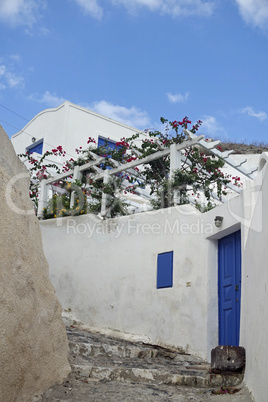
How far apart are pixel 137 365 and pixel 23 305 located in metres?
Result: 3.09

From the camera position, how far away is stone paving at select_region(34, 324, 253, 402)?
210 inches

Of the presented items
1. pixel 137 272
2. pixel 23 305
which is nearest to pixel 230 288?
pixel 137 272

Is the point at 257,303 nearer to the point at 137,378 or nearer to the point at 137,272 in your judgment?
the point at 137,378

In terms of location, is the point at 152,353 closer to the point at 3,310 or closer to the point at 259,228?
the point at 259,228

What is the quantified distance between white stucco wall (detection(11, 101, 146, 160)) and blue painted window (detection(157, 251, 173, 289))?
31.4ft

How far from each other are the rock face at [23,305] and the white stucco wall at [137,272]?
3821 mm

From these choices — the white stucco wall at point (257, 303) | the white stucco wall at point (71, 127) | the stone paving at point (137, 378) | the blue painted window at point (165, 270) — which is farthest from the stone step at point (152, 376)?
the white stucco wall at point (71, 127)

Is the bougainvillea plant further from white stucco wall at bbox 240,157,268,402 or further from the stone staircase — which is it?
white stucco wall at bbox 240,157,268,402

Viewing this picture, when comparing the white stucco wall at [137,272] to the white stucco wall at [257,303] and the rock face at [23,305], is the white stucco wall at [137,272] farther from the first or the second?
the rock face at [23,305]

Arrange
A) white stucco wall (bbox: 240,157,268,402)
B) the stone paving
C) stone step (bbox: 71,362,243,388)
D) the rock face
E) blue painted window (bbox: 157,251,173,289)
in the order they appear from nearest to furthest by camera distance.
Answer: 1. the rock face
2. white stucco wall (bbox: 240,157,268,402)
3. the stone paving
4. stone step (bbox: 71,362,243,388)
5. blue painted window (bbox: 157,251,173,289)

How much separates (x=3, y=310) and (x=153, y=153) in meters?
7.33

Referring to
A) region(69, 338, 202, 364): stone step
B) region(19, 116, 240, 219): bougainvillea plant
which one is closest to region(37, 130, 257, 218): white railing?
region(19, 116, 240, 219): bougainvillea plant

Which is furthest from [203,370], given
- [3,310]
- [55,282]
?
[55,282]

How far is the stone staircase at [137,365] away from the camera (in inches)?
244
